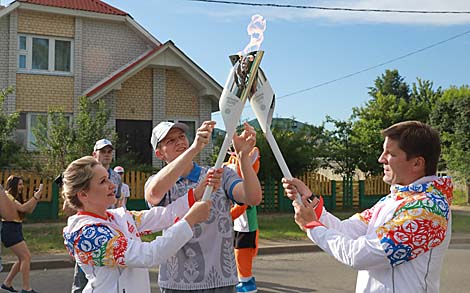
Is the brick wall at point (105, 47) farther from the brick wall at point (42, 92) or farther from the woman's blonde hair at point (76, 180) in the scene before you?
the woman's blonde hair at point (76, 180)

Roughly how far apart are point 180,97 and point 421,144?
18524 mm

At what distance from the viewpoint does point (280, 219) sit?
15797mm

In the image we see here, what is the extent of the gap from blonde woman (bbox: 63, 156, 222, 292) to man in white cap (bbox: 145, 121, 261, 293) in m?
0.33

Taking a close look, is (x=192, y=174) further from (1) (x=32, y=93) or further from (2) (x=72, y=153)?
(1) (x=32, y=93)

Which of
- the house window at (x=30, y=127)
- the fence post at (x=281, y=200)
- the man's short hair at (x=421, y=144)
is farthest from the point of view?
the house window at (x=30, y=127)

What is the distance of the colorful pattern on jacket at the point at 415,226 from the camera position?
2617 millimetres

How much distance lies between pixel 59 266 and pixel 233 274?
23.5 ft

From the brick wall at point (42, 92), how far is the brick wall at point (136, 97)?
1.79 meters

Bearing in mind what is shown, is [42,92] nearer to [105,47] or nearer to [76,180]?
[105,47]

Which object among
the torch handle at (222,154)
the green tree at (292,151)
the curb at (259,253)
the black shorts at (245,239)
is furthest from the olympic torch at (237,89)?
the green tree at (292,151)

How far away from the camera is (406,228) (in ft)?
8.59

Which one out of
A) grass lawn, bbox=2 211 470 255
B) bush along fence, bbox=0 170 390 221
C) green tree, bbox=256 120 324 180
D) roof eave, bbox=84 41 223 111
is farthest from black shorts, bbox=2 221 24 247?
roof eave, bbox=84 41 223 111

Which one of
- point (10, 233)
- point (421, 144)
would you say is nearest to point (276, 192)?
point (10, 233)

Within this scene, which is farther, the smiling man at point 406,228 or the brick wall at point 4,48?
the brick wall at point 4,48
